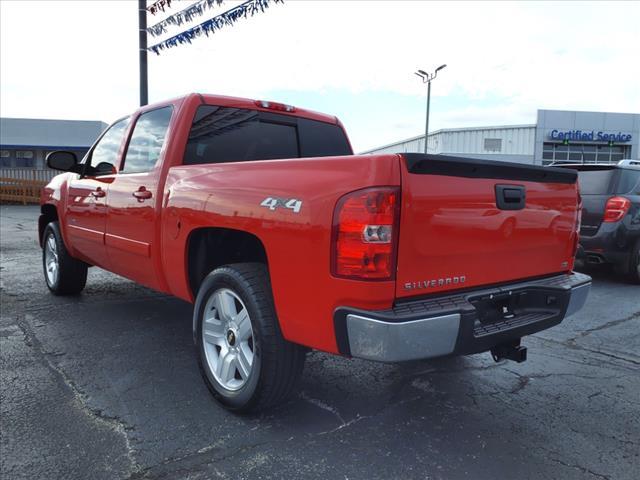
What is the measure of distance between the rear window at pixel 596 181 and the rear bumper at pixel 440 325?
14.9 ft

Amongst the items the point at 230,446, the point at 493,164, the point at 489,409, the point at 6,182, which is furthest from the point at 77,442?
the point at 6,182

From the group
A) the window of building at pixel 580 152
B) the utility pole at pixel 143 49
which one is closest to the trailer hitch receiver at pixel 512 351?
the utility pole at pixel 143 49

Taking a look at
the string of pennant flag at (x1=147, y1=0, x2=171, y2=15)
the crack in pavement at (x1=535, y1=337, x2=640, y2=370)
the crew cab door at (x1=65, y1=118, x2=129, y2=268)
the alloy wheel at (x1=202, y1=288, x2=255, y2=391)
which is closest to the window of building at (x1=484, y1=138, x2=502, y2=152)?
the string of pennant flag at (x1=147, y1=0, x2=171, y2=15)

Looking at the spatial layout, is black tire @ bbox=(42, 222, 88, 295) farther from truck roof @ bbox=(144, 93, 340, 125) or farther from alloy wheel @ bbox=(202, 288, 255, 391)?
alloy wheel @ bbox=(202, 288, 255, 391)

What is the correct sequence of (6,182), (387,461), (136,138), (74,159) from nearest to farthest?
(387,461), (136,138), (74,159), (6,182)

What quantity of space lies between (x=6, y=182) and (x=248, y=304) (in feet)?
77.5

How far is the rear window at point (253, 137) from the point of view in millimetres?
3715

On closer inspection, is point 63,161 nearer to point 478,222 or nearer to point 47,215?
point 47,215

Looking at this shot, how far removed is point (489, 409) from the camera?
3.05 meters

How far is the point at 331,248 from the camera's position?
7.40ft

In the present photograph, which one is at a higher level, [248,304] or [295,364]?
[248,304]

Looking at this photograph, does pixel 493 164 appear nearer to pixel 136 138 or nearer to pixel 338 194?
pixel 338 194

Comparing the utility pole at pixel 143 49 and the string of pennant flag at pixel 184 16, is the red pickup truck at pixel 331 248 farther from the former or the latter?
the utility pole at pixel 143 49

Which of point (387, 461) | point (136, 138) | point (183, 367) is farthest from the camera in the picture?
point (136, 138)
